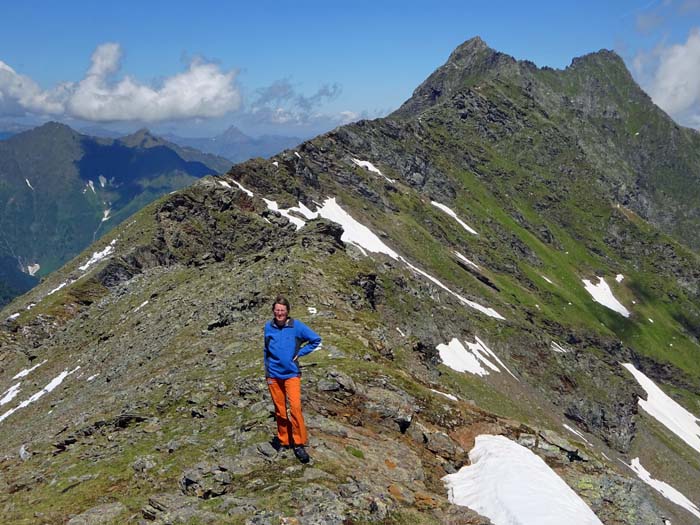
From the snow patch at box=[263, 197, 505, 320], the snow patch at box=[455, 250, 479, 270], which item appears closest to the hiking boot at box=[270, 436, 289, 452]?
the snow patch at box=[263, 197, 505, 320]

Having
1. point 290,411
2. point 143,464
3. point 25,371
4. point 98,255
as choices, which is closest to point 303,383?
point 290,411

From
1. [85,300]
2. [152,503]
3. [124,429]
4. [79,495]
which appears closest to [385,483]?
[152,503]

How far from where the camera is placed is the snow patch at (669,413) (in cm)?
13886

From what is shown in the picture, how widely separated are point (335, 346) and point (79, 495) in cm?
1404

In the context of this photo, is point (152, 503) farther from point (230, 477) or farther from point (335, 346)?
point (335, 346)

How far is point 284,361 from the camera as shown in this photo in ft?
55.0

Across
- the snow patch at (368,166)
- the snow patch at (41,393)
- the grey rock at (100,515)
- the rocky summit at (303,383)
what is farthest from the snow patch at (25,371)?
the snow patch at (368,166)

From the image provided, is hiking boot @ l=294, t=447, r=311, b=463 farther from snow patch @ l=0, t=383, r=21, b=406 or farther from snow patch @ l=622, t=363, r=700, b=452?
snow patch @ l=622, t=363, r=700, b=452

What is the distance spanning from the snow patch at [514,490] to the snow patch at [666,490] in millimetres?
90814

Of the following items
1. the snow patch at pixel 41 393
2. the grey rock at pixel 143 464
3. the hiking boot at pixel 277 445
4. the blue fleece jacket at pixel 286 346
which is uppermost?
the blue fleece jacket at pixel 286 346

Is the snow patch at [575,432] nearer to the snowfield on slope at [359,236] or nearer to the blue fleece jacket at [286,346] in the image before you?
the snowfield on slope at [359,236]

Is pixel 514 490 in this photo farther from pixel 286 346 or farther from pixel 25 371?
pixel 25 371

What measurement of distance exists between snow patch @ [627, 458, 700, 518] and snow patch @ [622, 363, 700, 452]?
39862mm

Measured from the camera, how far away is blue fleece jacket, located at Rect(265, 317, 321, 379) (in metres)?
16.8
